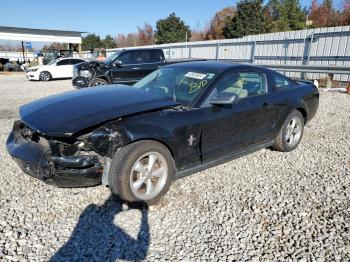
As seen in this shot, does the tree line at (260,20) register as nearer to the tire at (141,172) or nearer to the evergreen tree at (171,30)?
the evergreen tree at (171,30)

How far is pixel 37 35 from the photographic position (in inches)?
1172

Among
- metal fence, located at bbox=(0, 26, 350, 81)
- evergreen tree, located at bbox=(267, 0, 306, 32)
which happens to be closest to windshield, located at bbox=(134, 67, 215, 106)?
metal fence, located at bbox=(0, 26, 350, 81)

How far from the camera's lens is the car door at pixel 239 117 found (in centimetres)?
365

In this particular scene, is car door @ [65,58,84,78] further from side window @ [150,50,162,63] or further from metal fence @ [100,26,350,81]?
metal fence @ [100,26,350,81]

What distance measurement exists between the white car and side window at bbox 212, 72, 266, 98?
15814mm

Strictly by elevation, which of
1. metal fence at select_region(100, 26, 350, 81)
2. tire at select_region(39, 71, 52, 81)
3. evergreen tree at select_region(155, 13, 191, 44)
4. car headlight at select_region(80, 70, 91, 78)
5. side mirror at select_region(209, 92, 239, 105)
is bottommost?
tire at select_region(39, 71, 52, 81)

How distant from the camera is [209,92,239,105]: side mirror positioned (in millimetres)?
3525

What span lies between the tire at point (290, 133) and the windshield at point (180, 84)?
63.9 inches

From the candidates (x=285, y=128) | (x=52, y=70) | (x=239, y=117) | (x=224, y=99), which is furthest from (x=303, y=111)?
(x=52, y=70)

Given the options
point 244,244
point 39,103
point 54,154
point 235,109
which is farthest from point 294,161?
point 39,103

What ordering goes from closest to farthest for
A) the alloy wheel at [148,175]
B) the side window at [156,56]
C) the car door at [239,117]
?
the alloy wheel at [148,175] < the car door at [239,117] < the side window at [156,56]

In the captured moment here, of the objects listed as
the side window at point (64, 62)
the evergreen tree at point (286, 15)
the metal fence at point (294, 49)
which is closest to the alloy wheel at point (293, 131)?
the metal fence at point (294, 49)

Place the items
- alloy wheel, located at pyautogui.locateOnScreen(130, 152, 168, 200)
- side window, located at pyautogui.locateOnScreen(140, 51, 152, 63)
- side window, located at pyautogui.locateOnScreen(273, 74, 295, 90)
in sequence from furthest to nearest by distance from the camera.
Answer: side window, located at pyautogui.locateOnScreen(140, 51, 152, 63) < side window, located at pyautogui.locateOnScreen(273, 74, 295, 90) < alloy wheel, located at pyautogui.locateOnScreen(130, 152, 168, 200)

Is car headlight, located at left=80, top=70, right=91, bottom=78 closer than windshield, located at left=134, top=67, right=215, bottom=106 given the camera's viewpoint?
No
